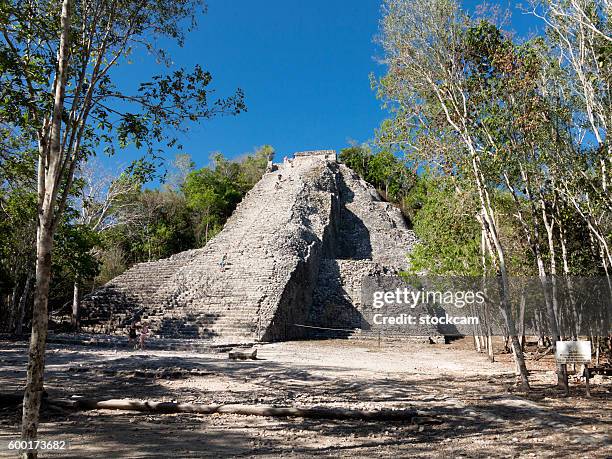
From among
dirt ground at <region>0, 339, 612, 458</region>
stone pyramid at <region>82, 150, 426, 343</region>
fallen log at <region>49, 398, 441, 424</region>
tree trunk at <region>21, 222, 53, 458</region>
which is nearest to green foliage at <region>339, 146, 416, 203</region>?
stone pyramid at <region>82, 150, 426, 343</region>

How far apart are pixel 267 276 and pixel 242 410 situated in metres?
14.4

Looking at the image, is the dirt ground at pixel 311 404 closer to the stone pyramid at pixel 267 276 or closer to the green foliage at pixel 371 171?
the stone pyramid at pixel 267 276

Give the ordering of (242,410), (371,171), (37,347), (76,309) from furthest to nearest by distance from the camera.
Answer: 1. (371,171)
2. (76,309)
3. (242,410)
4. (37,347)

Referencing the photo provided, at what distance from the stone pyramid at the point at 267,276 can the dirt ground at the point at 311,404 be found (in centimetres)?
574

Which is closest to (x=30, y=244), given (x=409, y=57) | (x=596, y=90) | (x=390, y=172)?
(x=390, y=172)

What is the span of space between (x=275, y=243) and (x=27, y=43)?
17985 millimetres

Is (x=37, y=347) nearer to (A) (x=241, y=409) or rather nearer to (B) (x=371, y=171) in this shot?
(A) (x=241, y=409)

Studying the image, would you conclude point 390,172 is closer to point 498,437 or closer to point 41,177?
point 498,437

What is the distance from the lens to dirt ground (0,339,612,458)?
15.1 ft

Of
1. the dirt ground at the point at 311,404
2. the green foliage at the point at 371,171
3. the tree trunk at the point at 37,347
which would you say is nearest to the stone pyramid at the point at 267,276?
the dirt ground at the point at 311,404

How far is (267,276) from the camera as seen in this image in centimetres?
2027

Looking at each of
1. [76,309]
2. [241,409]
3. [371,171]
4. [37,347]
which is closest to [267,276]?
[76,309]

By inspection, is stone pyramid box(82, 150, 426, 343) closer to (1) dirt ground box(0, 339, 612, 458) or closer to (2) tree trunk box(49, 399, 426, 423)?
(1) dirt ground box(0, 339, 612, 458)

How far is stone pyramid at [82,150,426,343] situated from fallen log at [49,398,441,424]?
10077 mm
